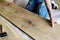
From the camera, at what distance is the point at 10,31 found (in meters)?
1.26

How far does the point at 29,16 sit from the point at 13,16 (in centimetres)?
19

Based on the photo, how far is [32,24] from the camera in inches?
53.2

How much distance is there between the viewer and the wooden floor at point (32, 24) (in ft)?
3.82

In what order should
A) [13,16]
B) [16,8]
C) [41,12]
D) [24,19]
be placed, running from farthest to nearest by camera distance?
1. [41,12]
2. [16,8]
3. [13,16]
4. [24,19]

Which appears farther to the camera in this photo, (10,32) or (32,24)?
(32,24)

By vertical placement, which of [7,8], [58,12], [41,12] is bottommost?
[58,12]

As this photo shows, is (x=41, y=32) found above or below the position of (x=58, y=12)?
above

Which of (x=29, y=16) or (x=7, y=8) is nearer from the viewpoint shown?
(x=29, y=16)

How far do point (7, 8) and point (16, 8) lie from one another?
12cm

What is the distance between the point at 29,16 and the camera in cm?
150

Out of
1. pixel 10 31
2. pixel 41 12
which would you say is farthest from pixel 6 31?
pixel 41 12

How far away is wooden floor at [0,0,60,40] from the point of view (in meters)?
1.16

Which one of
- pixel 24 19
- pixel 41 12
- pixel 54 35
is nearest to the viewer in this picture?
pixel 54 35

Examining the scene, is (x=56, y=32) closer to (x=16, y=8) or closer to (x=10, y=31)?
(x=10, y=31)
